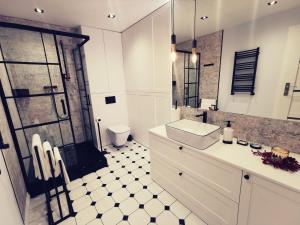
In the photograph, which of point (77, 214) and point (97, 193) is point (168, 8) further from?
point (77, 214)

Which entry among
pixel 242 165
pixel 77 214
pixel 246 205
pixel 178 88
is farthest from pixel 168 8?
pixel 77 214

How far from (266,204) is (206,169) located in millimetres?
487

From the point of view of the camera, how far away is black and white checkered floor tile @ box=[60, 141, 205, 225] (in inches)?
65.2

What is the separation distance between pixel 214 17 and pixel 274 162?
1.64 meters

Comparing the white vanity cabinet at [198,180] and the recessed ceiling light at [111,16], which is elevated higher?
the recessed ceiling light at [111,16]

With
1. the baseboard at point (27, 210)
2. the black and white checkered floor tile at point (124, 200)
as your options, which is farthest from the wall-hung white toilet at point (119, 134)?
the baseboard at point (27, 210)

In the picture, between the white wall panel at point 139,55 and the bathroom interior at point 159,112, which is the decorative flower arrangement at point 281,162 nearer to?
the bathroom interior at point 159,112

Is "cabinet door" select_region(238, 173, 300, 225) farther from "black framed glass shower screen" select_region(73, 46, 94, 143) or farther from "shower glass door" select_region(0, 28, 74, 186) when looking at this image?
"black framed glass shower screen" select_region(73, 46, 94, 143)

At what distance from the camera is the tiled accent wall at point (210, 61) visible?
1680 millimetres

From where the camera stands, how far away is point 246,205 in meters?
1.16

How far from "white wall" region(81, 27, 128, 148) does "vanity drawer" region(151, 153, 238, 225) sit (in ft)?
5.56

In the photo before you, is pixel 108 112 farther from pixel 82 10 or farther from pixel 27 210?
pixel 27 210

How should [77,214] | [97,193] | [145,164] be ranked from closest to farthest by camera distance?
[77,214]
[97,193]
[145,164]

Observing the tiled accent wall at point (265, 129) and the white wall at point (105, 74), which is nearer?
the tiled accent wall at point (265, 129)
